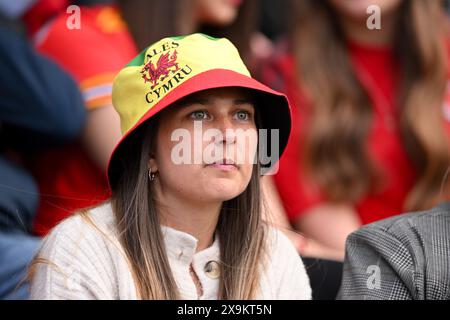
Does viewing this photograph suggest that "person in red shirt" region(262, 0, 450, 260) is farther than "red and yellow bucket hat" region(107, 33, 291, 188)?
Yes

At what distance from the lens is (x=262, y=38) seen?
10.2 feet

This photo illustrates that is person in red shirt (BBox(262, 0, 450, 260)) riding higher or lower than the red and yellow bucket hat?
lower

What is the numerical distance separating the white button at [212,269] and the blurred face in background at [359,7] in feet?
4.04

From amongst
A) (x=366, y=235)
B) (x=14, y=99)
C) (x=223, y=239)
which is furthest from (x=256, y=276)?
(x=14, y=99)

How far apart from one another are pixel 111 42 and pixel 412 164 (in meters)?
0.87

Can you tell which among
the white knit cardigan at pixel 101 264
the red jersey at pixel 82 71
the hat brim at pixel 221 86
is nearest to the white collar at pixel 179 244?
the white knit cardigan at pixel 101 264

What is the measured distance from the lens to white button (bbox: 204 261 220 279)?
163 centimetres

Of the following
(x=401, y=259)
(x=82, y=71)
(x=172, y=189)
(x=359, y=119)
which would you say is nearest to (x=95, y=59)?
(x=82, y=71)

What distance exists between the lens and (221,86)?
151 centimetres

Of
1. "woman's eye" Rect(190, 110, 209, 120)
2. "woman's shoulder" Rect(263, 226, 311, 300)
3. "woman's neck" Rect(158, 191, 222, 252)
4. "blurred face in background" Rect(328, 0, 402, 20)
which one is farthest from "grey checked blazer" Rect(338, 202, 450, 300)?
"blurred face in background" Rect(328, 0, 402, 20)

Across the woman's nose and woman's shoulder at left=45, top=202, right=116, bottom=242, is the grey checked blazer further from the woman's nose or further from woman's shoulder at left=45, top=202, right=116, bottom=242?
woman's shoulder at left=45, top=202, right=116, bottom=242

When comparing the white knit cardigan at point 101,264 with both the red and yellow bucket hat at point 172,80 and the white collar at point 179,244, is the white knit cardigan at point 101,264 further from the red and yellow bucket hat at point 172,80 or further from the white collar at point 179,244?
the red and yellow bucket hat at point 172,80

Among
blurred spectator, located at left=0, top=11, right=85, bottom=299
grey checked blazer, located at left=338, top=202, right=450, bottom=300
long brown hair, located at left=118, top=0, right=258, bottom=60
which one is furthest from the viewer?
long brown hair, located at left=118, top=0, right=258, bottom=60

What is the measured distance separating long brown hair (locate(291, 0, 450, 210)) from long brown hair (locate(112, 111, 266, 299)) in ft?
3.00
